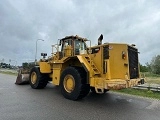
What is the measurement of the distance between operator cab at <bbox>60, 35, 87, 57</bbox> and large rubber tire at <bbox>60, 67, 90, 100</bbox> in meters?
1.34

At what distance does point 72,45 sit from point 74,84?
2609 mm

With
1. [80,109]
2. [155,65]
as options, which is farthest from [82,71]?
[155,65]

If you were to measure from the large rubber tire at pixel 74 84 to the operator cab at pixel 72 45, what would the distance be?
52.8 inches

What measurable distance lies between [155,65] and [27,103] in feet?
143

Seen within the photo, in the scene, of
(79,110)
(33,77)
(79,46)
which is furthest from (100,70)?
(33,77)

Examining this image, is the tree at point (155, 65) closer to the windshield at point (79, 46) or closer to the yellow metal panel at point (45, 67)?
the windshield at point (79, 46)

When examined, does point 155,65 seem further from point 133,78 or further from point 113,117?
point 113,117

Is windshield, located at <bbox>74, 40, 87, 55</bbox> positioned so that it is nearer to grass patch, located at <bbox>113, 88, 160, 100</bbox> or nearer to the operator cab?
the operator cab

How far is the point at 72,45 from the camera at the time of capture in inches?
435

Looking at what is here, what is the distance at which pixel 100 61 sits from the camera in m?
8.84

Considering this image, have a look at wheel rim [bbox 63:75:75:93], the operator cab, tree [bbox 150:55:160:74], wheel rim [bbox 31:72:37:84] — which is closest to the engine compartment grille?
the operator cab

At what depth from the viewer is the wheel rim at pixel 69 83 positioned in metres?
9.45

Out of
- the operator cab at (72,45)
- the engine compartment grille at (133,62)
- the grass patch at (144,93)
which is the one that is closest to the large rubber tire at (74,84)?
the operator cab at (72,45)

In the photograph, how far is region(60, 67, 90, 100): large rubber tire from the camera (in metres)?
8.94
